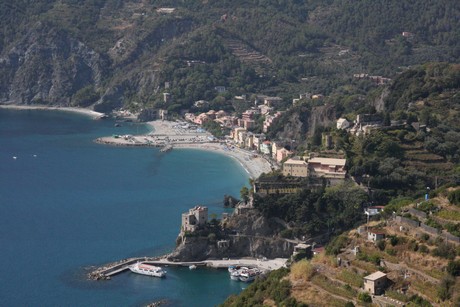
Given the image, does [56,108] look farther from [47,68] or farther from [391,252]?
[391,252]

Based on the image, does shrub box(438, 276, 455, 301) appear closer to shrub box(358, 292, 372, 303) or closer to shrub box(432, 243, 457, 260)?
shrub box(432, 243, 457, 260)

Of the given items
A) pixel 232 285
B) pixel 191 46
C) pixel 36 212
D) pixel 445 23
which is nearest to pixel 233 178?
pixel 36 212

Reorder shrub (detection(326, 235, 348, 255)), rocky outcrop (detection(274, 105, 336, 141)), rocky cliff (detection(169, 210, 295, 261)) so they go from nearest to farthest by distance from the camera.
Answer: shrub (detection(326, 235, 348, 255)), rocky cliff (detection(169, 210, 295, 261)), rocky outcrop (detection(274, 105, 336, 141))

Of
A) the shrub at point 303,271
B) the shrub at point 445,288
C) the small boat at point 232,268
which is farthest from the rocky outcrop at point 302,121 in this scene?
the shrub at point 445,288

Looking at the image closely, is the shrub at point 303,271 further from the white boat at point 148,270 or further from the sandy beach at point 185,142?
the sandy beach at point 185,142

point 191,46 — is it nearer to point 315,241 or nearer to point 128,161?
point 128,161

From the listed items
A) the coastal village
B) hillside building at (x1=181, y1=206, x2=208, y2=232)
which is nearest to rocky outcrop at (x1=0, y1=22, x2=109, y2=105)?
the coastal village
